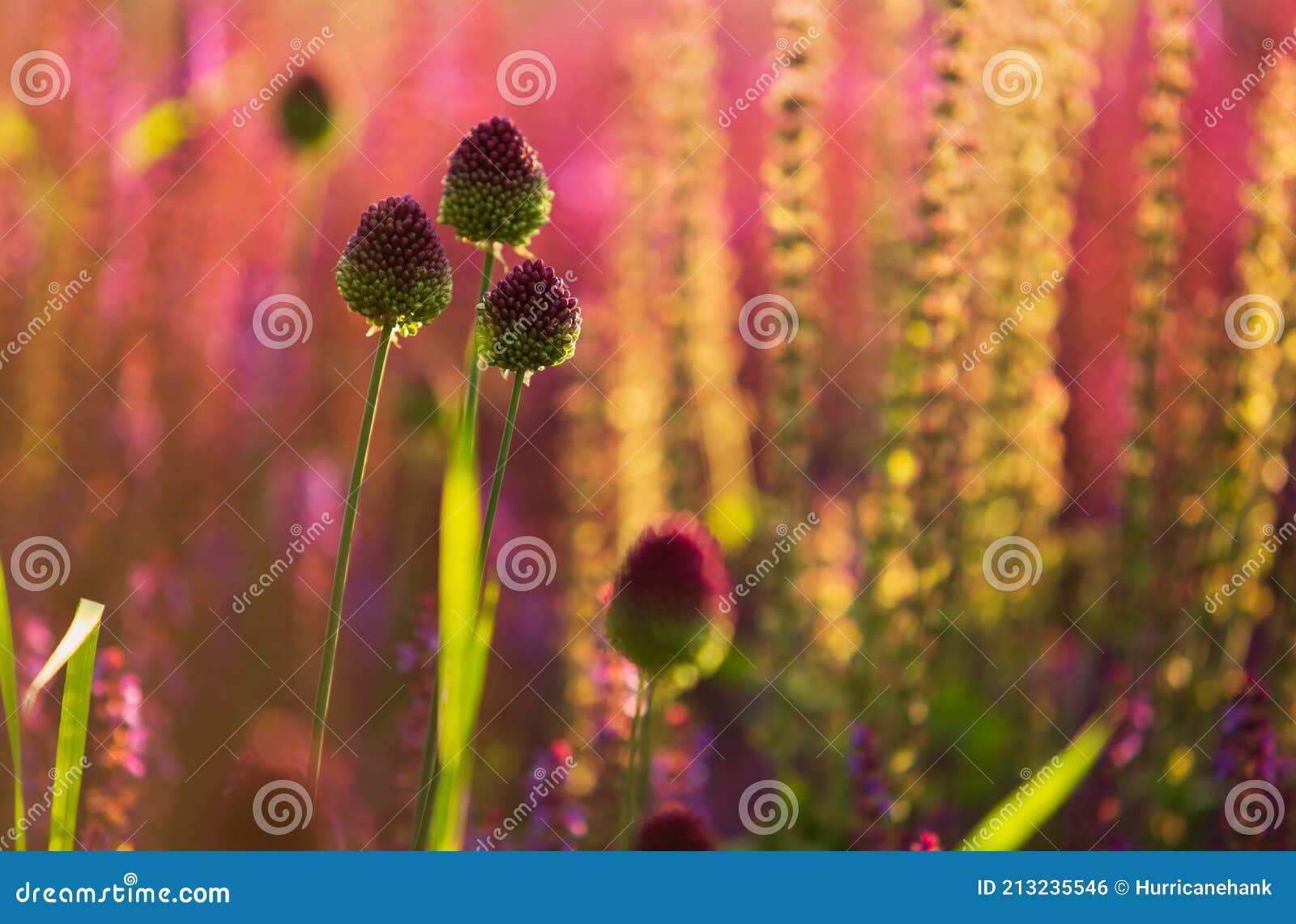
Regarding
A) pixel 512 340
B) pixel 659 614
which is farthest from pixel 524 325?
pixel 659 614

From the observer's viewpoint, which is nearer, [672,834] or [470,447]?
[470,447]

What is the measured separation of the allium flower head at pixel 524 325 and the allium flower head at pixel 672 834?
0.72 meters

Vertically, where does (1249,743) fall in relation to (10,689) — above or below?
above

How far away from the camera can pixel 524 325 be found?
122 centimetres

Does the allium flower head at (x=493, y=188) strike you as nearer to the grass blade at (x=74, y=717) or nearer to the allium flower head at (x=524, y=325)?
the allium flower head at (x=524, y=325)

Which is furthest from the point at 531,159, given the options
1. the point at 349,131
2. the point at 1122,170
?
the point at 1122,170

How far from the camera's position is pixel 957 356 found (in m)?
2.25

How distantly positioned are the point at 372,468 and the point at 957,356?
1591mm

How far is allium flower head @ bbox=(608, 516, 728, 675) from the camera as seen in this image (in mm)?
1499

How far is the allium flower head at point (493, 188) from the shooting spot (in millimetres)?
1312

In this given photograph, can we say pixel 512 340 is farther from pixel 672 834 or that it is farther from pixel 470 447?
pixel 672 834

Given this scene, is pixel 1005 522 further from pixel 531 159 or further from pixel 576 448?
pixel 531 159

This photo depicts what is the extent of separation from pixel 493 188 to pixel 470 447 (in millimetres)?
356

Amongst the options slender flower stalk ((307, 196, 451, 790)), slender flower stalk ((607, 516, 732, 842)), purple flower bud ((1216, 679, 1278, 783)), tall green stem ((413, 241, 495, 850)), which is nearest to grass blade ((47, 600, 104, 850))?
slender flower stalk ((307, 196, 451, 790))
